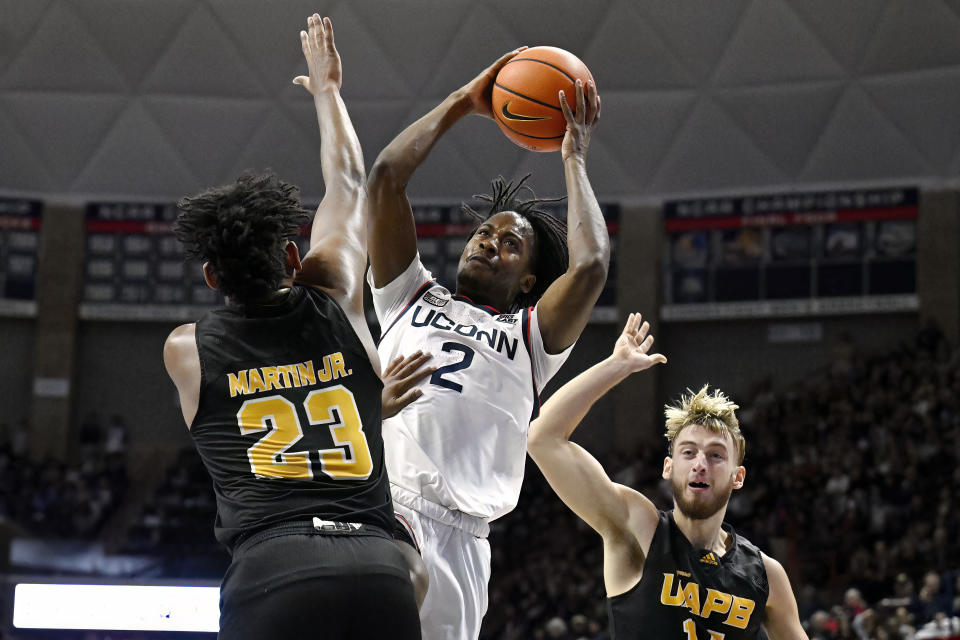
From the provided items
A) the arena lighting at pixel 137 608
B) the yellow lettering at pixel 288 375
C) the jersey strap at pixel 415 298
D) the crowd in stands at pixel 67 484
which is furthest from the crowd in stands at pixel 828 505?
the yellow lettering at pixel 288 375

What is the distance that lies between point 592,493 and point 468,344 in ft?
2.69

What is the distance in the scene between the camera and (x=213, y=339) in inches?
A: 116

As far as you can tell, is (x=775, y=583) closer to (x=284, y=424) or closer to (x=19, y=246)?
(x=284, y=424)

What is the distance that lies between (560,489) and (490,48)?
17.0 m

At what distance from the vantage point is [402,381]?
12.2ft

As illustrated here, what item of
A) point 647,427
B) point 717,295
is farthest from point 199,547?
point 717,295

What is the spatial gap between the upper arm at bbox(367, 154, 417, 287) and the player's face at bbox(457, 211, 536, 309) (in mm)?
248

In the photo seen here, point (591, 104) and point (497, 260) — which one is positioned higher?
point (591, 104)

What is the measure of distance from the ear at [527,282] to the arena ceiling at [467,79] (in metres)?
15.5

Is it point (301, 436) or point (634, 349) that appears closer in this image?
point (301, 436)

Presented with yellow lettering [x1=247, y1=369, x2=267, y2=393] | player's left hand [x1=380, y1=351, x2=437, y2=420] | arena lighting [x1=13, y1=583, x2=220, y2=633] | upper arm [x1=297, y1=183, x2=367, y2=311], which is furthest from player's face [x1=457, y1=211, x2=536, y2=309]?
arena lighting [x1=13, y1=583, x2=220, y2=633]

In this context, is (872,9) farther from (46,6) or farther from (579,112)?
(579,112)

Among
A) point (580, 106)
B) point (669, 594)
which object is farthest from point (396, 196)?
point (669, 594)

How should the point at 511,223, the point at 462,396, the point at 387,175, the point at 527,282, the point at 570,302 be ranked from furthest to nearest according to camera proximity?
the point at 527,282
the point at 511,223
the point at 387,175
the point at 570,302
the point at 462,396
